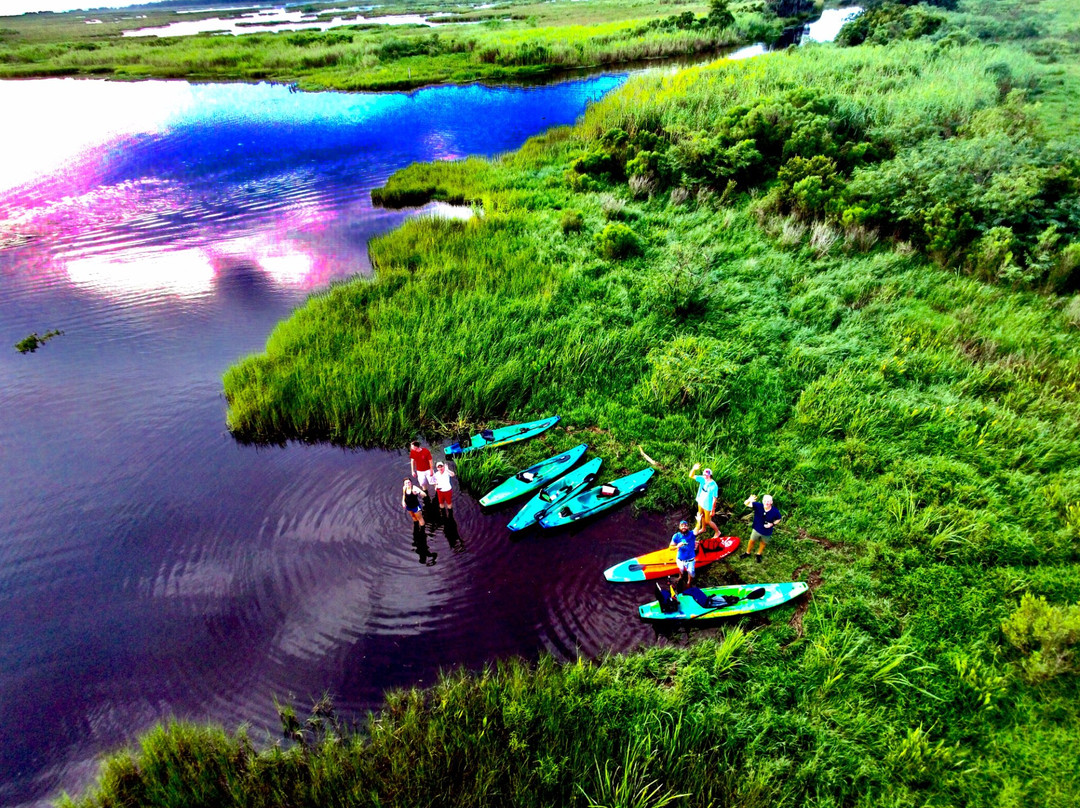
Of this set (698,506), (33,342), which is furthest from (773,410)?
(33,342)

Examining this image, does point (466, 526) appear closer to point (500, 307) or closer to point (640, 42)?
point (500, 307)

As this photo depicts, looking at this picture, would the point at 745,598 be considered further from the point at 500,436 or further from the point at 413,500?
the point at 413,500

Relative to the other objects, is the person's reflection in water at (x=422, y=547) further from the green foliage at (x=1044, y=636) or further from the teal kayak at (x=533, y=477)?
the green foliage at (x=1044, y=636)

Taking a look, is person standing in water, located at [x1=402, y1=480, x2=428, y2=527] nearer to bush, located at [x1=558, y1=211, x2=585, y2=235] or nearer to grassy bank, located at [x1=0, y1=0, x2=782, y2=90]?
bush, located at [x1=558, y1=211, x2=585, y2=235]

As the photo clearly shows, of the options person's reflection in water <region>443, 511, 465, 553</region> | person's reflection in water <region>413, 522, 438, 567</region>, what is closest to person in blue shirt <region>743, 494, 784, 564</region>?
person's reflection in water <region>443, 511, 465, 553</region>

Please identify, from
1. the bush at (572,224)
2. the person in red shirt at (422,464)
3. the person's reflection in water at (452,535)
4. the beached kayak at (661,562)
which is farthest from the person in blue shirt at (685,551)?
the bush at (572,224)

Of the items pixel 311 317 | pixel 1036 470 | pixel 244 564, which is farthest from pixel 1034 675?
pixel 311 317
